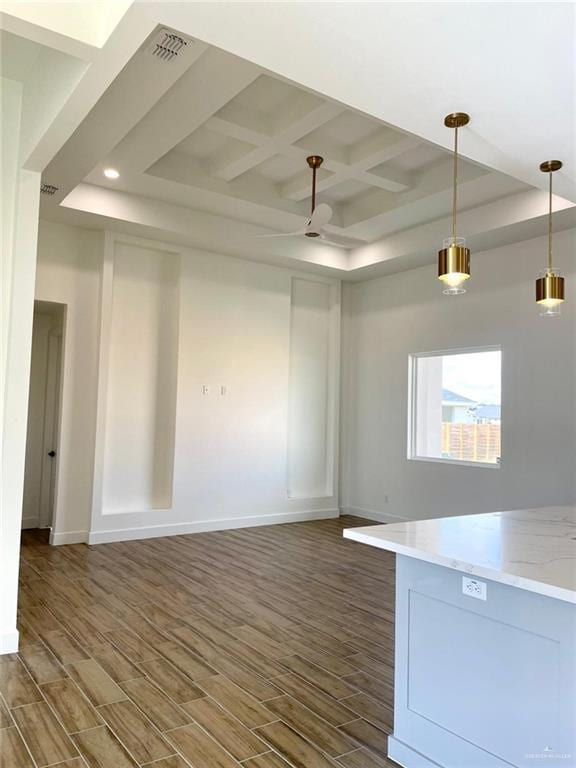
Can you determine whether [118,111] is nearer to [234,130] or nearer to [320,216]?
[234,130]

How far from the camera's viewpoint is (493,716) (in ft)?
6.64

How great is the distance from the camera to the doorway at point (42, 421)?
6.84 m

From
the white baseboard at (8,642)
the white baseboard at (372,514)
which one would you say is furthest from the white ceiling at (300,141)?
the white baseboard at (372,514)

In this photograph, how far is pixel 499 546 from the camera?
2260mm

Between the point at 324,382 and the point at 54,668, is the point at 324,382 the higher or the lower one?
the higher one

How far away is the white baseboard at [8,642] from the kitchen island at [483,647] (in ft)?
7.44

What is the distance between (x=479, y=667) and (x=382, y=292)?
6.26m

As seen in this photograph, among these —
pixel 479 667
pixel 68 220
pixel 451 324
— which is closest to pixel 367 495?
pixel 451 324

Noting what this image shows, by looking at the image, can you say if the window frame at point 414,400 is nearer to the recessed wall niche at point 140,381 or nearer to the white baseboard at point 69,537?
the recessed wall niche at point 140,381

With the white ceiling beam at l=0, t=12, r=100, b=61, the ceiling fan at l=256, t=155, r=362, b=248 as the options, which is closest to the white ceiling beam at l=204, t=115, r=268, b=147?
the ceiling fan at l=256, t=155, r=362, b=248

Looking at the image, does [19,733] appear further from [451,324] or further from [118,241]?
[451,324]

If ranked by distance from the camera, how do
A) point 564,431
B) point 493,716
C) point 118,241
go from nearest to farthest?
point 493,716 < point 564,431 < point 118,241

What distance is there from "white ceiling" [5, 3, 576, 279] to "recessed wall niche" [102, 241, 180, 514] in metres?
0.57

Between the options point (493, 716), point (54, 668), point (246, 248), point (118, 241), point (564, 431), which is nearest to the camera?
point (493, 716)
